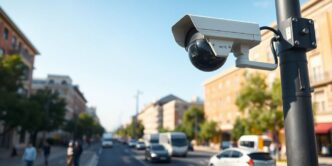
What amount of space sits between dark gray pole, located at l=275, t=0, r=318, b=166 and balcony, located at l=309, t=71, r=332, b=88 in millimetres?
33457

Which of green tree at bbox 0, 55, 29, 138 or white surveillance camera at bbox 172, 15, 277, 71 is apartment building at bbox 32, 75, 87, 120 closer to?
green tree at bbox 0, 55, 29, 138

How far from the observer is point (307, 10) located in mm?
35969

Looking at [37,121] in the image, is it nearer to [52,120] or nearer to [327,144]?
[52,120]

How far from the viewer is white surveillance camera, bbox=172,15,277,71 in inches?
88.0

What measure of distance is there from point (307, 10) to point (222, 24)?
1515 inches

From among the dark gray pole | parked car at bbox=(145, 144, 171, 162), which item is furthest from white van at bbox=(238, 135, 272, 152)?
the dark gray pole

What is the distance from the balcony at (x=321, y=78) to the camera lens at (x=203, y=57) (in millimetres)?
33644

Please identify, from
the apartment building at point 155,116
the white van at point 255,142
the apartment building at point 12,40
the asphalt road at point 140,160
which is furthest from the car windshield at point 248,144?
the apartment building at point 155,116

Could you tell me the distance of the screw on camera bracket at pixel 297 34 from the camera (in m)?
2.30

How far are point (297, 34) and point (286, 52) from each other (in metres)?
0.16

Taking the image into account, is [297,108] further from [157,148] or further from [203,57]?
[157,148]

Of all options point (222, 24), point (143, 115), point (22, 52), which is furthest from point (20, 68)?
point (143, 115)

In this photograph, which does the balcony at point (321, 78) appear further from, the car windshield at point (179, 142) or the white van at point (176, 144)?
the white van at point (176, 144)

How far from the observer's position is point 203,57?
2391 mm
